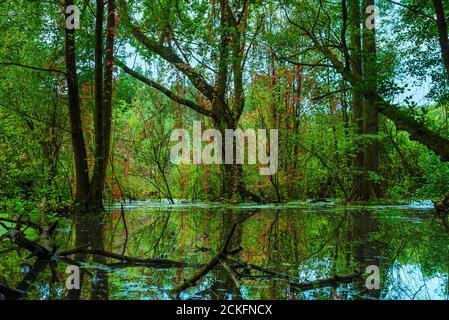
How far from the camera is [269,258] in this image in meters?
4.05

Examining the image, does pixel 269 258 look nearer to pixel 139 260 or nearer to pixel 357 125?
pixel 139 260

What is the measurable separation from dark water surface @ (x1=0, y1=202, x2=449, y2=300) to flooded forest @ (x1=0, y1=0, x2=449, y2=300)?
0.03 meters

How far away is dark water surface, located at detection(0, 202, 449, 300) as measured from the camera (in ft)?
9.34

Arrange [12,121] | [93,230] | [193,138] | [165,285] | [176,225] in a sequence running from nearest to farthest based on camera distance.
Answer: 1. [165,285]
2. [93,230]
3. [176,225]
4. [12,121]
5. [193,138]

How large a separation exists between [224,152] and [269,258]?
9.23 metres

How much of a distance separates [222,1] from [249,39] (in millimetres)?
1302

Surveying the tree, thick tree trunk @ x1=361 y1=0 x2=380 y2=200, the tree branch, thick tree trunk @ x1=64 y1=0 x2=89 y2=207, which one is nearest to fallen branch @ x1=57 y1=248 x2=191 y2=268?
thick tree trunk @ x1=64 y1=0 x2=89 y2=207

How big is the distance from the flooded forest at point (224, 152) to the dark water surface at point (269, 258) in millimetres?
26

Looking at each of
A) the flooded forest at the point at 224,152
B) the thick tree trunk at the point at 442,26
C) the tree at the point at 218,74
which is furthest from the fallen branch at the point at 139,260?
the tree at the point at 218,74

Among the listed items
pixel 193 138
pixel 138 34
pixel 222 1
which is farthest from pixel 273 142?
pixel 138 34

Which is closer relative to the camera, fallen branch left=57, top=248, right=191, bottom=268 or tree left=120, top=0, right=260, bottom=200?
fallen branch left=57, top=248, right=191, bottom=268

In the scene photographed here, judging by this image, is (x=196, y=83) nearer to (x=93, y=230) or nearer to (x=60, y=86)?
(x=60, y=86)

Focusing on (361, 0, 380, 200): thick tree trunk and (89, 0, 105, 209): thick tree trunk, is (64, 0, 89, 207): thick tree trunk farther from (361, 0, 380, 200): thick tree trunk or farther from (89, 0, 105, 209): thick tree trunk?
(361, 0, 380, 200): thick tree trunk

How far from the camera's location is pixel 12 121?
10.2 metres
